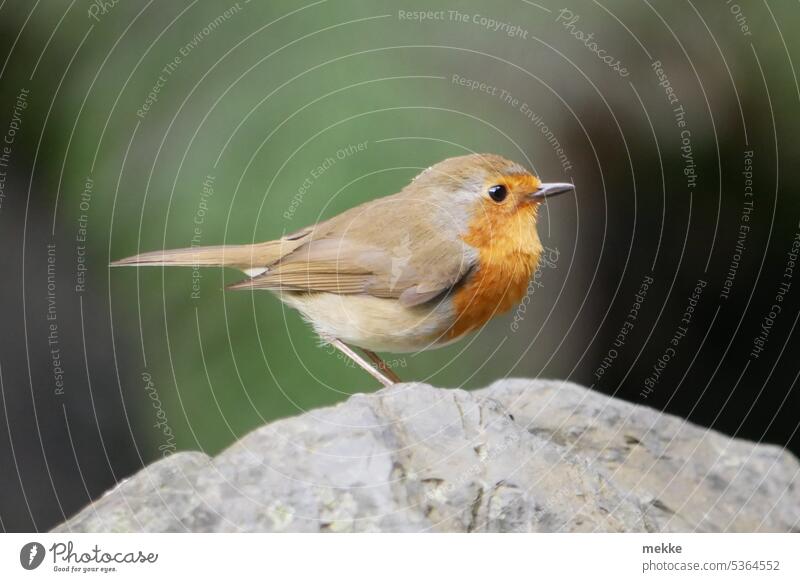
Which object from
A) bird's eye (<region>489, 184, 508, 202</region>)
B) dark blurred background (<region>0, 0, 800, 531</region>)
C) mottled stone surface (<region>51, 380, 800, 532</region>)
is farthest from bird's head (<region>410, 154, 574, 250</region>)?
mottled stone surface (<region>51, 380, 800, 532</region>)

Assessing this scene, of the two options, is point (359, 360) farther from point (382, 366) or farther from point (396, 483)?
point (396, 483)

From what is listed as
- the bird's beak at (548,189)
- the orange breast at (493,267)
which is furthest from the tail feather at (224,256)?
A: the bird's beak at (548,189)

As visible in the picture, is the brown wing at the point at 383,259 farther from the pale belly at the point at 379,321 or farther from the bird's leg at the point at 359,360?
the bird's leg at the point at 359,360

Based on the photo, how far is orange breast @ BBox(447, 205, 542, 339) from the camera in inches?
102

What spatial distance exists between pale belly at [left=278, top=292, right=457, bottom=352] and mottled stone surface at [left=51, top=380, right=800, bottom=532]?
174 millimetres

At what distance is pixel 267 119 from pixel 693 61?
135cm

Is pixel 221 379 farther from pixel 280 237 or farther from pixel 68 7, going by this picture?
pixel 68 7

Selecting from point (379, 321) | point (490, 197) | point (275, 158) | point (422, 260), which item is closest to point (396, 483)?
point (379, 321)

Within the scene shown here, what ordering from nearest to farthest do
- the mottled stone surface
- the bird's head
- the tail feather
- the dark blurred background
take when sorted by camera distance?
the mottled stone surface → the bird's head → the tail feather → the dark blurred background

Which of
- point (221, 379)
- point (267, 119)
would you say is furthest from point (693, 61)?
point (221, 379)

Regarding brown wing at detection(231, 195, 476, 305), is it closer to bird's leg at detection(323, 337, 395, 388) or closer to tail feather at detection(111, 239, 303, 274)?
tail feather at detection(111, 239, 303, 274)

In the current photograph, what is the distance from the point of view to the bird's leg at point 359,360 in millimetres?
2744

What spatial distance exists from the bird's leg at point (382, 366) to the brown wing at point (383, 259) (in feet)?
0.94

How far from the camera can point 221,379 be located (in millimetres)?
3031
